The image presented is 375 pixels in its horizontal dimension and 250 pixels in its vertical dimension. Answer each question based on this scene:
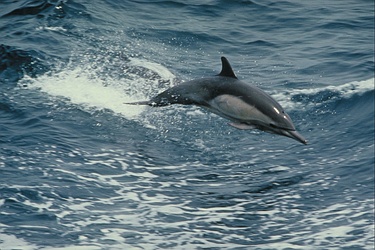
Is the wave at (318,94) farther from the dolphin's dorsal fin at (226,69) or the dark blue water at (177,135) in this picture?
the dolphin's dorsal fin at (226,69)

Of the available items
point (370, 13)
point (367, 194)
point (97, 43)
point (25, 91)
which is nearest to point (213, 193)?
point (367, 194)

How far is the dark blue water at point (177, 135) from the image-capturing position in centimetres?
1002

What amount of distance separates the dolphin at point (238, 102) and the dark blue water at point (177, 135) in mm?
846

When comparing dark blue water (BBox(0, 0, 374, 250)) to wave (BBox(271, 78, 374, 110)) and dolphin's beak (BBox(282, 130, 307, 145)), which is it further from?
dolphin's beak (BBox(282, 130, 307, 145))

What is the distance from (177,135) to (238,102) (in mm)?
2231

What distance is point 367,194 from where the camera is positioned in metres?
10.7

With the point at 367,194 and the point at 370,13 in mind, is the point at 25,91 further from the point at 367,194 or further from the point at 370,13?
the point at 370,13

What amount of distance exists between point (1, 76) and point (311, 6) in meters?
9.32

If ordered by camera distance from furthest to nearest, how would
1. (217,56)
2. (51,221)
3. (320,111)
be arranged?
(217,56), (320,111), (51,221)

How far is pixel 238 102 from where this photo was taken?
37.2 feet

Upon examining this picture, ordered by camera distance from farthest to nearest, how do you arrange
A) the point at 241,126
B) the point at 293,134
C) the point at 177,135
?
1. the point at 177,135
2. the point at 241,126
3. the point at 293,134

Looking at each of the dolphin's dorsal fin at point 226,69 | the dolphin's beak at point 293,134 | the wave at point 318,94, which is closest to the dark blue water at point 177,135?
the wave at point 318,94

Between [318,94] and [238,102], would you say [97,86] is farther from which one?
[238,102]

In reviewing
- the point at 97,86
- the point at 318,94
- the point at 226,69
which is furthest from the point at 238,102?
the point at 97,86
